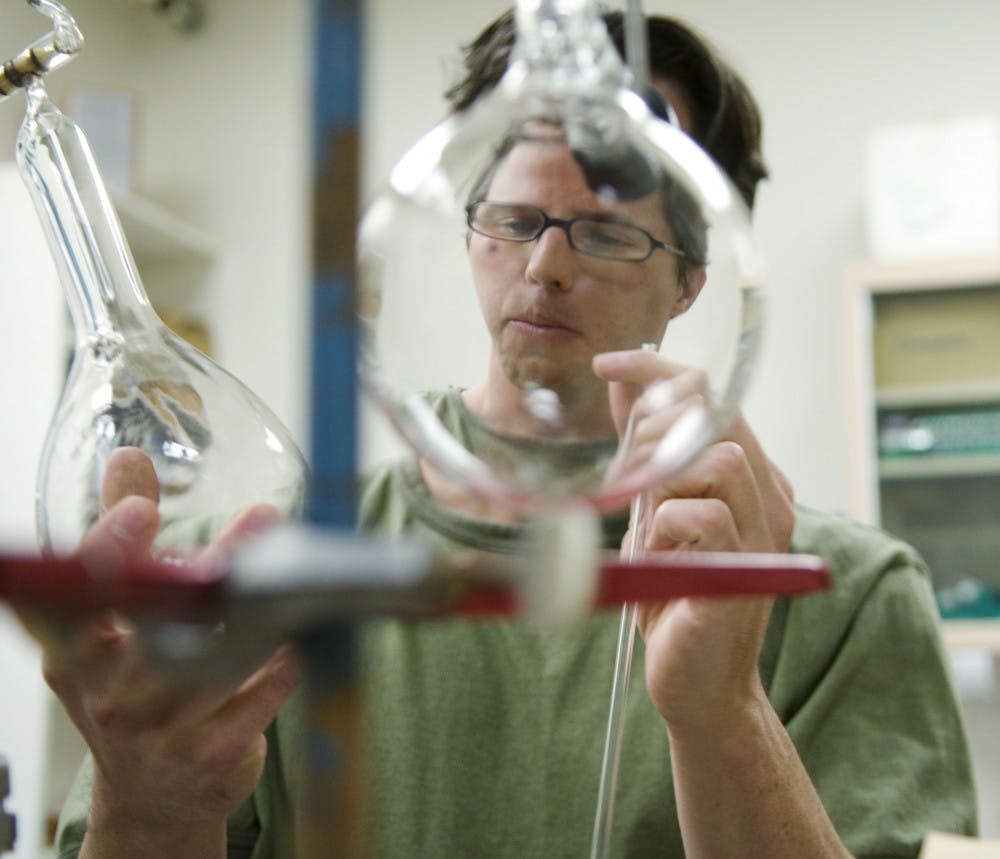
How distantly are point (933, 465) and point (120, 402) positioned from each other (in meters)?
1.97

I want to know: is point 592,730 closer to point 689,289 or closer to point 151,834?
point 151,834

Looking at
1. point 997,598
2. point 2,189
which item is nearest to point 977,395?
point 997,598

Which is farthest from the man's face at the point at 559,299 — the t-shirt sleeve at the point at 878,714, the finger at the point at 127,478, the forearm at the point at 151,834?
the t-shirt sleeve at the point at 878,714

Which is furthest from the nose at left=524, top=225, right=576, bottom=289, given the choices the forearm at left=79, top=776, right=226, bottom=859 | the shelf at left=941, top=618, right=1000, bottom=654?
the shelf at left=941, top=618, right=1000, bottom=654

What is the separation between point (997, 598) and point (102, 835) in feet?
6.12

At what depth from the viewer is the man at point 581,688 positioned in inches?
12.0

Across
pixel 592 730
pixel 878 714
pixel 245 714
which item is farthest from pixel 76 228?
pixel 878 714

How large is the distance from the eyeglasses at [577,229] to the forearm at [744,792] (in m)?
0.30

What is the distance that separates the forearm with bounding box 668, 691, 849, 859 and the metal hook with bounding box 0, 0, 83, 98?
1.21ft

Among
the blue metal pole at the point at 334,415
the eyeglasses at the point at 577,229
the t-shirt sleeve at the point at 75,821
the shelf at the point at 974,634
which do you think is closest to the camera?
the blue metal pole at the point at 334,415

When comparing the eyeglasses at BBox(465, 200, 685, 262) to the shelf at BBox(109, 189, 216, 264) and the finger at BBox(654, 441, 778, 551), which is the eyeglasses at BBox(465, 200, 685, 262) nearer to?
the finger at BBox(654, 441, 778, 551)

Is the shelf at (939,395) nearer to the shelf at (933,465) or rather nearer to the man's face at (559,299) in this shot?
the shelf at (933,465)

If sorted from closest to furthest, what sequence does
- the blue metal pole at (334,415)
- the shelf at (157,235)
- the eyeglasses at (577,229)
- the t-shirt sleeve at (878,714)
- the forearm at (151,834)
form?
1. the blue metal pole at (334,415)
2. the eyeglasses at (577,229)
3. the forearm at (151,834)
4. the t-shirt sleeve at (878,714)
5. the shelf at (157,235)

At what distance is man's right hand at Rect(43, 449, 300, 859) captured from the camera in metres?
0.27
